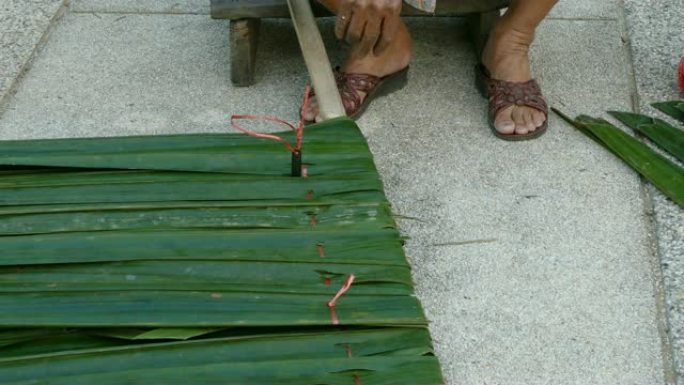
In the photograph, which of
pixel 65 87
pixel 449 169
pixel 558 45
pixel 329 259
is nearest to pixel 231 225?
pixel 329 259

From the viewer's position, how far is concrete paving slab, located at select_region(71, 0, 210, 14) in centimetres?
340

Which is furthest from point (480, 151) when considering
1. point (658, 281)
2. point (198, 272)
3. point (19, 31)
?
point (19, 31)

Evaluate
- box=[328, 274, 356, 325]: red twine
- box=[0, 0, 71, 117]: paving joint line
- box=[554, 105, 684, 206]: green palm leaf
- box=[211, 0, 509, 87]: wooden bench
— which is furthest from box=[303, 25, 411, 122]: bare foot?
box=[328, 274, 356, 325]: red twine

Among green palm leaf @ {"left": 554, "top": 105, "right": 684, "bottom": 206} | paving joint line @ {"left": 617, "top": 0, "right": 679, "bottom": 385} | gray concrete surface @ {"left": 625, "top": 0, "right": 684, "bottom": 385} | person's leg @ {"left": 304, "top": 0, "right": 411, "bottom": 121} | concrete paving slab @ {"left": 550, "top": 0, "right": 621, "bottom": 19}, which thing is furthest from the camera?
concrete paving slab @ {"left": 550, "top": 0, "right": 621, "bottom": 19}

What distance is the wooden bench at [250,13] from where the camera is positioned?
2908 mm

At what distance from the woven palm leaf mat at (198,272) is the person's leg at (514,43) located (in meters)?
0.87

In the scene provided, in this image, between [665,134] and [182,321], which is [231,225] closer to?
[182,321]

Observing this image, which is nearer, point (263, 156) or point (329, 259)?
point (329, 259)

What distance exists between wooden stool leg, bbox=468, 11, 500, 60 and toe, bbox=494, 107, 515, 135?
1.12ft

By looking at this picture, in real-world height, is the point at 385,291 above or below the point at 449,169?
above

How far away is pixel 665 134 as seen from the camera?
2682 millimetres

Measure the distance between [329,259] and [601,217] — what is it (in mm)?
867

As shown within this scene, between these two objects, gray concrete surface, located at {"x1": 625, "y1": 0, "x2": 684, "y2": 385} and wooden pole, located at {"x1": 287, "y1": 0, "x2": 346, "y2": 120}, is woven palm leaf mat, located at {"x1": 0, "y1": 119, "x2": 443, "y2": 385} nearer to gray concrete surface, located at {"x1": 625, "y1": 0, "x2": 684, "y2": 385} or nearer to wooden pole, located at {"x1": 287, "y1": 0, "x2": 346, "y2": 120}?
wooden pole, located at {"x1": 287, "y1": 0, "x2": 346, "y2": 120}

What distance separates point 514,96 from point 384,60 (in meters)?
0.40
